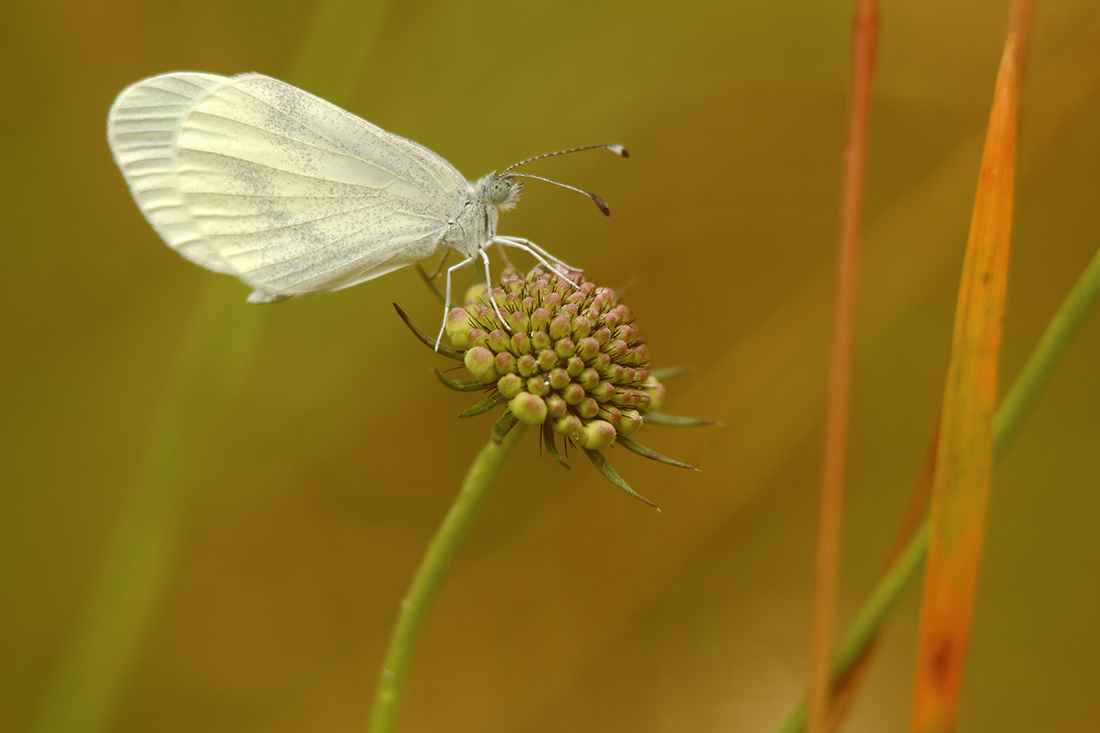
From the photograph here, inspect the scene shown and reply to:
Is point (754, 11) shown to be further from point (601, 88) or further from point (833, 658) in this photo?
point (833, 658)

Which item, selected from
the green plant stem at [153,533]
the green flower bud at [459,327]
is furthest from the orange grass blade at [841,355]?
the green plant stem at [153,533]

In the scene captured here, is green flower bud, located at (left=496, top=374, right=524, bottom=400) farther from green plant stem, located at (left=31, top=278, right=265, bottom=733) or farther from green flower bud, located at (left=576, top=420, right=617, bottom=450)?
green plant stem, located at (left=31, top=278, right=265, bottom=733)

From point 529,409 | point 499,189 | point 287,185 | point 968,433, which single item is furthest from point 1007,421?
point 287,185

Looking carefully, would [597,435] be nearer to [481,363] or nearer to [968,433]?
[481,363]

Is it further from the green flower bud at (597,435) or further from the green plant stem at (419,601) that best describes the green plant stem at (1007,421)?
the green plant stem at (419,601)

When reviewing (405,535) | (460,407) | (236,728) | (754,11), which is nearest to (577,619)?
(405,535)

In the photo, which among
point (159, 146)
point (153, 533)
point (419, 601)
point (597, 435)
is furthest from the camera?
point (153, 533)
